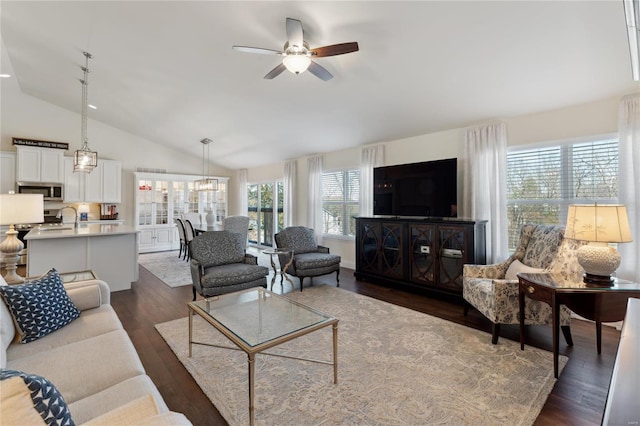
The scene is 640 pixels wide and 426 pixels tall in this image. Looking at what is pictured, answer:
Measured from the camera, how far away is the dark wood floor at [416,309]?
1887 mm

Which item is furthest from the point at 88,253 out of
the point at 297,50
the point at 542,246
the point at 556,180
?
the point at 556,180

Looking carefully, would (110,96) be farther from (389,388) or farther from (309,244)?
(389,388)

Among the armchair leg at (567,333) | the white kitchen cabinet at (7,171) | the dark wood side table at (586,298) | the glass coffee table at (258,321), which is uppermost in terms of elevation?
the white kitchen cabinet at (7,171)

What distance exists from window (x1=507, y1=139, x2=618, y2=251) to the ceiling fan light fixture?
3069mm

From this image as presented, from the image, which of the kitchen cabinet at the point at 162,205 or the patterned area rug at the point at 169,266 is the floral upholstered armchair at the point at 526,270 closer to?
the patterned area rug at the point at 169,266

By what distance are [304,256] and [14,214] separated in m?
3.28

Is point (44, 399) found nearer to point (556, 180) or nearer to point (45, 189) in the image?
point (556, 180)

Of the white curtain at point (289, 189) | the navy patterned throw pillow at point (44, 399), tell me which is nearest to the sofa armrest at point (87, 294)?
the navy patterned throw pillow at point (44, 399)

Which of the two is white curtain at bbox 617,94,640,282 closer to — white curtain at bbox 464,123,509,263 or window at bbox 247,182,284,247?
white curtain at bbox 464,123,509,263

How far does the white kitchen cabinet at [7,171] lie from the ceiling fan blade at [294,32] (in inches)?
290

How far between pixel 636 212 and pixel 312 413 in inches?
143

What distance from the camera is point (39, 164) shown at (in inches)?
254

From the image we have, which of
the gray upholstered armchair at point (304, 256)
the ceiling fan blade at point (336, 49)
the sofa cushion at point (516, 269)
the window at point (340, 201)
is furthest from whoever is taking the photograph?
the window at point (340, 201)

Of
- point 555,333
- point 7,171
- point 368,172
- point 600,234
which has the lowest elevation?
point 555,333
